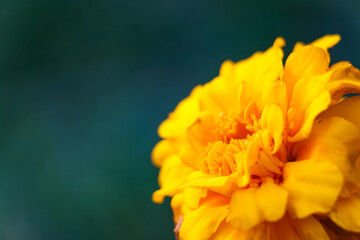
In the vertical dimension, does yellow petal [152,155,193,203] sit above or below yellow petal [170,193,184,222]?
above

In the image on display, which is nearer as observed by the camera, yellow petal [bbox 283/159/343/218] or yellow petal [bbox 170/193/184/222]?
yellow petal [bbox 283/159/343/218]

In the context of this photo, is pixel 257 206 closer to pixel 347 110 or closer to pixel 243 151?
pixel 243 151

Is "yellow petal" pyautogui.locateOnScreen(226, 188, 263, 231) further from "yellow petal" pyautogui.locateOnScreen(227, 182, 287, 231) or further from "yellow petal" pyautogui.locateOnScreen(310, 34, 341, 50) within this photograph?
"yellow petal" pyautogui.locateOnScreen(310, 34, 341, 50)

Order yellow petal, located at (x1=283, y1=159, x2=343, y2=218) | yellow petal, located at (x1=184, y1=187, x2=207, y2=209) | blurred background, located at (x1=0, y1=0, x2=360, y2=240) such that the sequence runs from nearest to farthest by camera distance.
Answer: yellow petal, located at (x1=283, y1=159, x2=343, y2=218) → yellow petal, located at (x1=184, y1=187, x2=207, y2=209) → blurred background, located at (x1=0, y1=0, x2=360, y2=240)

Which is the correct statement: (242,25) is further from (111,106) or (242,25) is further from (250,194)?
(250,194)

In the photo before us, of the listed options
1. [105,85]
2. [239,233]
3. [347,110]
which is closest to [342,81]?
[347,110]

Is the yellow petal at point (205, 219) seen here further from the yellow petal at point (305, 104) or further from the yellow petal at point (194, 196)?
the yellow petal at point (305, 104)

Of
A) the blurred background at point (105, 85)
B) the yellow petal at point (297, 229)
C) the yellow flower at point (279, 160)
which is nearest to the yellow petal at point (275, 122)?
the yellow flower at point (279, 160)

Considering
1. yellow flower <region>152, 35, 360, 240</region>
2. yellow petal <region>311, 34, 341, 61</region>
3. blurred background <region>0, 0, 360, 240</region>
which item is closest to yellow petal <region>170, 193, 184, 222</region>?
yellow flower <region>152, 35, 360, 240</region>
